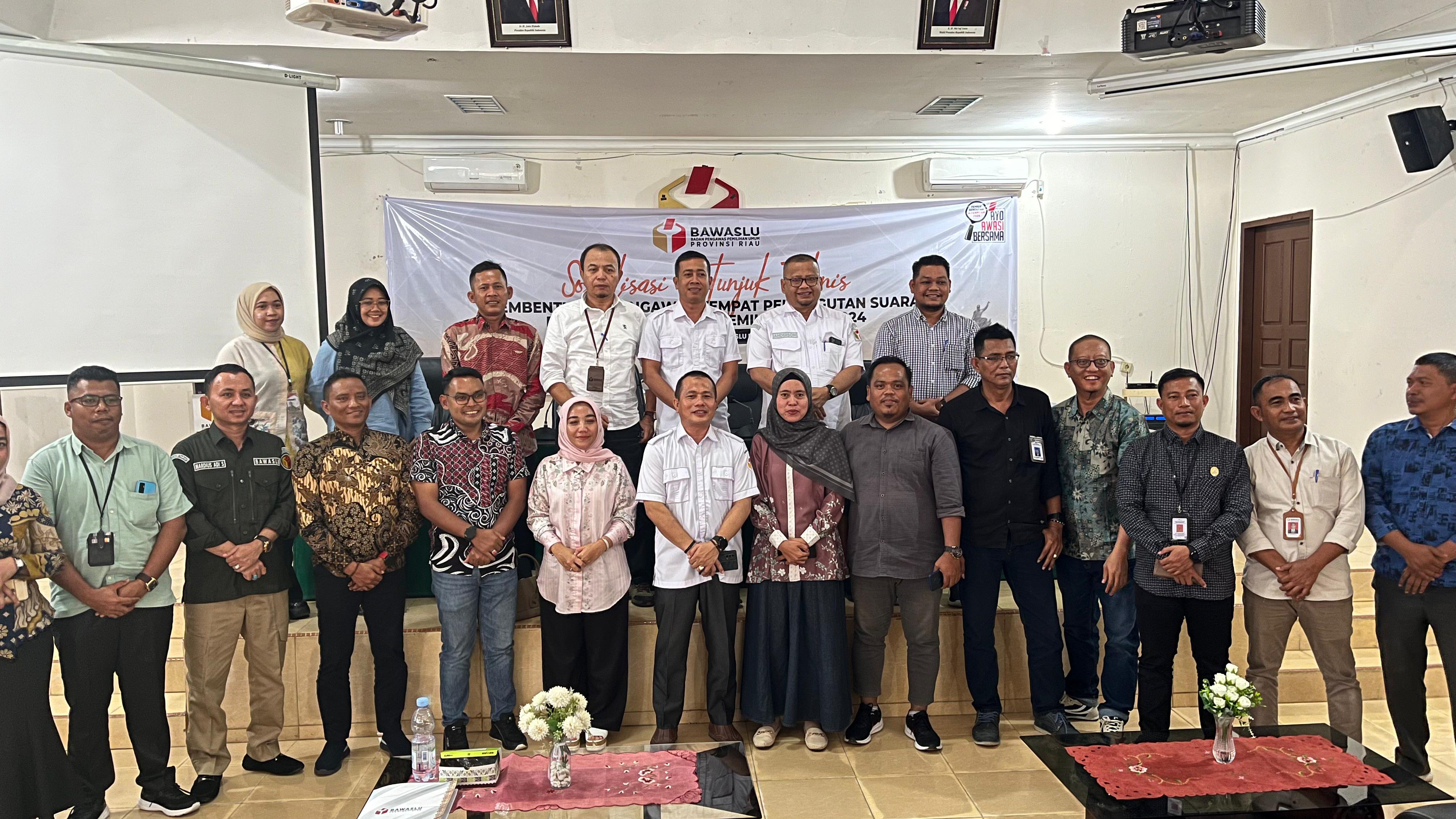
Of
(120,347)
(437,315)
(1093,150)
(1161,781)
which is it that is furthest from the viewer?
(1093,150)

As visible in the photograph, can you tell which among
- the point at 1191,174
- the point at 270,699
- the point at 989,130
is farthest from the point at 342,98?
the point at 1191,174

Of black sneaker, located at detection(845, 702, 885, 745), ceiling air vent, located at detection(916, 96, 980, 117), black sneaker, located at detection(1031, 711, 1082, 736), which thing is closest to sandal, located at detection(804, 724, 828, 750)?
black sneaker, located at detection(845, 702, 885, 745)

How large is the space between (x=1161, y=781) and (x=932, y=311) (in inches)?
87.6

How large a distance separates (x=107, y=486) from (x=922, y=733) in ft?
10.1

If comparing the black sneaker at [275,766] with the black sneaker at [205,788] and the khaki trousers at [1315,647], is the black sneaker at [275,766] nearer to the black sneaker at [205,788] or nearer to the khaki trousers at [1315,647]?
the black sneaker at [205,788]

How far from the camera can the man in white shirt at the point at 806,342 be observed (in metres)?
4.24

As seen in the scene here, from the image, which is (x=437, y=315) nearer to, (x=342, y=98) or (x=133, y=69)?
(x=342, y=98)

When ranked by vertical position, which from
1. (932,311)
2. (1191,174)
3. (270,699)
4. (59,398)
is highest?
(1191,174)

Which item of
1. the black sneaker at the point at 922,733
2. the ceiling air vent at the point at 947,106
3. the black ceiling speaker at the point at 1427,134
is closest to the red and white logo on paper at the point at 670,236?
the ceiling air vent at the point at 947,106

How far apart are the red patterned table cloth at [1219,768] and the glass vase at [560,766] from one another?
149 cm

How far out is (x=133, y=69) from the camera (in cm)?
418

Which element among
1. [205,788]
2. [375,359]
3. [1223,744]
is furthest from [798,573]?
[205,788]

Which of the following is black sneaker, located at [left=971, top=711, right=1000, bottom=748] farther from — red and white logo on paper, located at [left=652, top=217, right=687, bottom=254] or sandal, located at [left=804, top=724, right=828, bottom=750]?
red and white logo on paper, located at [left=652, top=217, right=687, bottom=254]

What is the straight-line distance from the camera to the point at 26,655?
287 cm
